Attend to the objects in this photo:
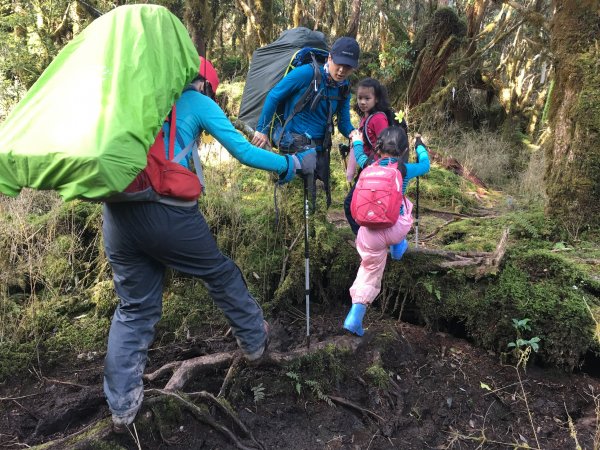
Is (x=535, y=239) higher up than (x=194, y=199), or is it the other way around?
(x=194, y=199)

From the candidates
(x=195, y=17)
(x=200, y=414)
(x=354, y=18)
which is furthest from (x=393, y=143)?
(x=354, y=18)

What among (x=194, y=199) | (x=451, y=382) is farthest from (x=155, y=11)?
(x=451, y=382)

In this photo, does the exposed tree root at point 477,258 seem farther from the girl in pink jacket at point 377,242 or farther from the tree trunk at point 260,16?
the tree trunk at point 260,16

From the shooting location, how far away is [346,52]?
3.67m

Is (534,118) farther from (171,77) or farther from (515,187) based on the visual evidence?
(171,77)

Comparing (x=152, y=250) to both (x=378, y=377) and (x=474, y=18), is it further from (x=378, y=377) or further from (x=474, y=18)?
(x=474, y=18)

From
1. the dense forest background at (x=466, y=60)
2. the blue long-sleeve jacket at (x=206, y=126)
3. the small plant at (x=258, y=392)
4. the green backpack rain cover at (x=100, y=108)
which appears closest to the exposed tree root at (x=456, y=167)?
the dense forest background at (x=466, y=60)

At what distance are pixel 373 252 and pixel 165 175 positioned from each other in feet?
6.39

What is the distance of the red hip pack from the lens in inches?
92.0

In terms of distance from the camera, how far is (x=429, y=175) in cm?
897

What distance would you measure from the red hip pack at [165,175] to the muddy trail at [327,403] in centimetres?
137

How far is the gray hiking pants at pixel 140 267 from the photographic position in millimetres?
2498

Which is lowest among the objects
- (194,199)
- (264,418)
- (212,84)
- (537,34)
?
(264,418)

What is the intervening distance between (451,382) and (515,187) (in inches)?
290
